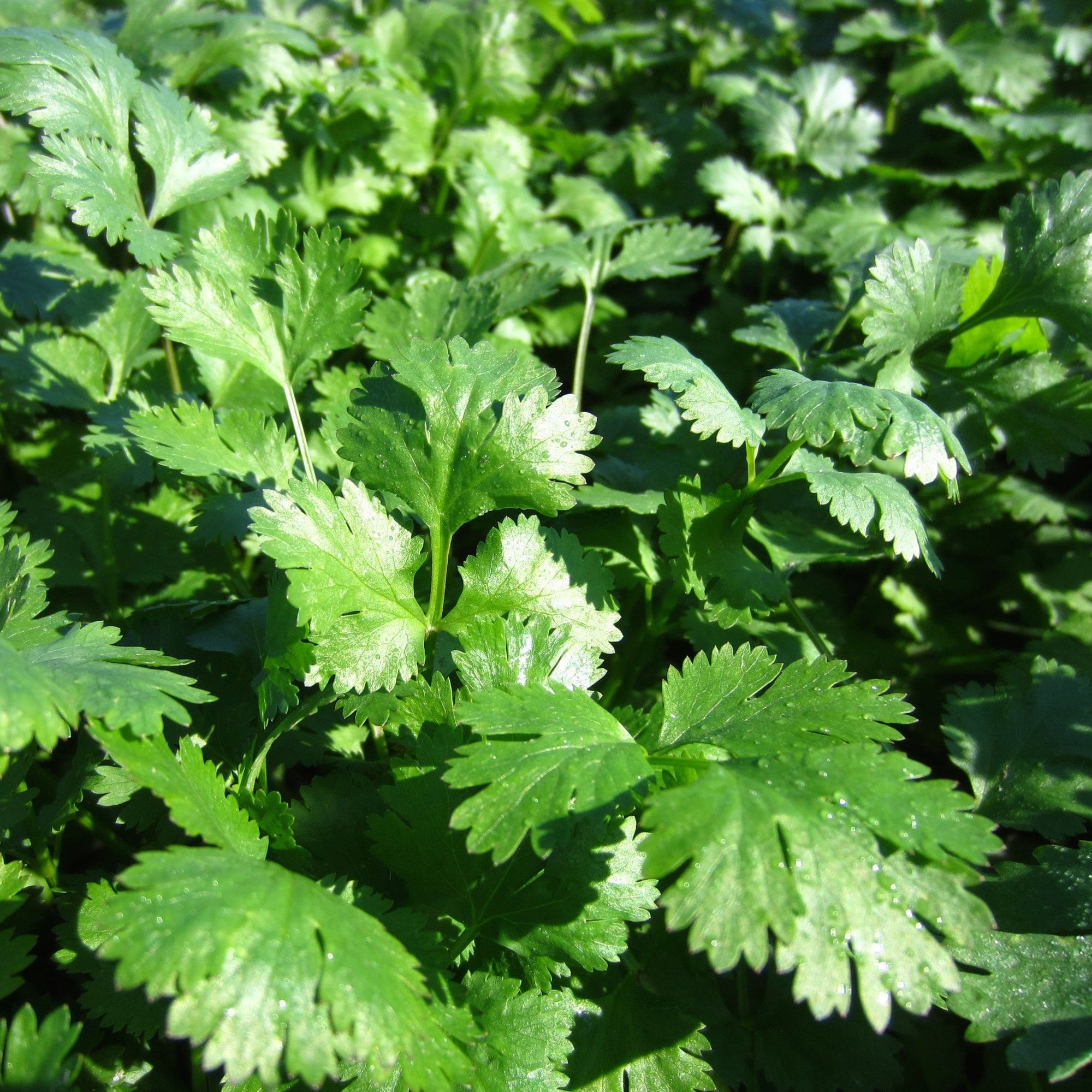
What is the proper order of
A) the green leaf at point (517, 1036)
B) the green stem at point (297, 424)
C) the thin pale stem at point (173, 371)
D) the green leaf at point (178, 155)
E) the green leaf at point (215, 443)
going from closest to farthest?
the green leaf at point (517, 1036) < the green leaf at point (215, 443) < the green stem at point (297, 424) < the green leaf at point (178, 155) < the thin pale stem at point (173, 371)

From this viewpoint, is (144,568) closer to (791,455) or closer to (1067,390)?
(791,455)

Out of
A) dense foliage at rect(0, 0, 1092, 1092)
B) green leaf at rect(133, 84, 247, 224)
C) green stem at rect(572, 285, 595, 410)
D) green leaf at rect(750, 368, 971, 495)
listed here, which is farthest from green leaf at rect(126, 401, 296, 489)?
green leaf at rect(750, 368, 971, 495)

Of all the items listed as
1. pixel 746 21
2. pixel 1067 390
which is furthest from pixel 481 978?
pixel 746 21

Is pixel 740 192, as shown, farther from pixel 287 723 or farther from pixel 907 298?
pixel 287 723

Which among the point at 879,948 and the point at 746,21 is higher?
the point at 746,21

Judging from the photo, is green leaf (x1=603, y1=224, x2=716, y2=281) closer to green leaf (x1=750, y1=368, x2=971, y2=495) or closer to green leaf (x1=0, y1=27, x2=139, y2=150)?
green leaf (x1=750, y1=368, x2=971, y2=495)

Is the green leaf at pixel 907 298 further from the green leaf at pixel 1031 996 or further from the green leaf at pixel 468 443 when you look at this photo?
the green leaf at pixel 1031 996

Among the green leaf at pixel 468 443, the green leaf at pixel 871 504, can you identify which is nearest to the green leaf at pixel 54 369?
the green leaf at pixel 468 443
